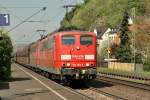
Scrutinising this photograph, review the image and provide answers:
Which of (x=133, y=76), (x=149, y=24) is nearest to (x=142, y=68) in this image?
(x=133, y=76)

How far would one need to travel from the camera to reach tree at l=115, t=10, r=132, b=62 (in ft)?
253

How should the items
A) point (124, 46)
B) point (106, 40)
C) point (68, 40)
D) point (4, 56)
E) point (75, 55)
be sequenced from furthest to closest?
point (106, 40), point (124, 46), point (4, 56), point (68, 40), point (75, 55)

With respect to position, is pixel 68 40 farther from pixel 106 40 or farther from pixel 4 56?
pixel 106 40

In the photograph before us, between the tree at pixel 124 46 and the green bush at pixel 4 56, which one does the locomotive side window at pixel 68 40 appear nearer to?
the green bush at pixel 4 56

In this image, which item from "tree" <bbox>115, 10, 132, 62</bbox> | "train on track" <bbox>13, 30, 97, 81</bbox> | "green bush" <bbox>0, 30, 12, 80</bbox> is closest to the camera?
"train on track" <bbox>13, 30, 97, 81</bbox>

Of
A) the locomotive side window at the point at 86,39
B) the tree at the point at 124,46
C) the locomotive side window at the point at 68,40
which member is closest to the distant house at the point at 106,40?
the tree at the point at 124,46

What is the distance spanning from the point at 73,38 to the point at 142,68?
108 feet

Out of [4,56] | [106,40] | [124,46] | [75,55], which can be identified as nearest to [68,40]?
[75,55]

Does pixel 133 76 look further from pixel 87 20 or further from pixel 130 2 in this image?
pixel 87 20

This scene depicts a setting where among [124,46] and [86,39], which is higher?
[124,46]

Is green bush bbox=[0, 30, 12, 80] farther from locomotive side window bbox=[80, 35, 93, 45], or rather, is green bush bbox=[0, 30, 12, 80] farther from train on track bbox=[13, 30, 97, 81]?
locomotive side window bbox=[80, 35, 93, 45]

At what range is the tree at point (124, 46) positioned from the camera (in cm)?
7725

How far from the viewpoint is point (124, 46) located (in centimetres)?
7850

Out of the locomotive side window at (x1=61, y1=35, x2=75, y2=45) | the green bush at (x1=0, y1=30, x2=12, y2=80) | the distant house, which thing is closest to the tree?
the distant house
